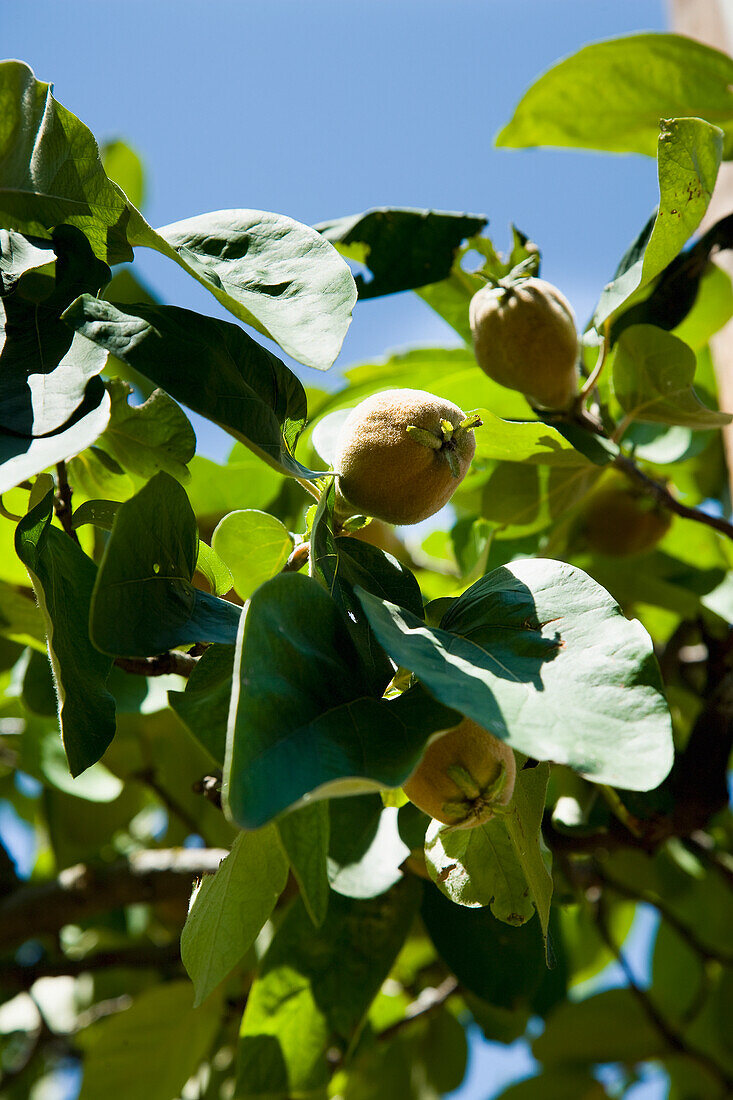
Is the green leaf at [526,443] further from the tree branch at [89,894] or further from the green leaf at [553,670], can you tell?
the tree branch at [89,894]

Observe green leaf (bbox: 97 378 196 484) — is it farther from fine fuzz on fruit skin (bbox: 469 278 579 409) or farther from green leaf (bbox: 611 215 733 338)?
green leaf (bbox: 611 215 733 338)

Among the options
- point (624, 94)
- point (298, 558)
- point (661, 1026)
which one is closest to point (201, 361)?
point (298, 558)

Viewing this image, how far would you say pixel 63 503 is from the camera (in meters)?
0.73

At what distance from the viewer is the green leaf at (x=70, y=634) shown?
573 mm

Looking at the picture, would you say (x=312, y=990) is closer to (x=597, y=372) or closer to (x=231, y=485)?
(x=231, y=485)

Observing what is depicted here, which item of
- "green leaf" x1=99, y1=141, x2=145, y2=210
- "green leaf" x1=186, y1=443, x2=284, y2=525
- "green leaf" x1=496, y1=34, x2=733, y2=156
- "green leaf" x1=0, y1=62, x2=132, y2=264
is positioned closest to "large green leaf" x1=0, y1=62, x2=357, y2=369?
"green leaf" x1=0, y1=62, x2=132, y2=264

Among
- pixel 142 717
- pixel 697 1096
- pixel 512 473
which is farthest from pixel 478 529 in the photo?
pixel 697 1096

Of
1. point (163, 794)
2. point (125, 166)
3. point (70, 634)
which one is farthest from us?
point (125, 166)

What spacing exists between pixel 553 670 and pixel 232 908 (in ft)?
0.83

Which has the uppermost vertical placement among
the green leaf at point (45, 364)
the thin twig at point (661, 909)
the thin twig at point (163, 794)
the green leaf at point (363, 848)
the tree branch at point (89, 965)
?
the green leaf at point (45, 364)

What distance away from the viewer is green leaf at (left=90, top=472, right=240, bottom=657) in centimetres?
54

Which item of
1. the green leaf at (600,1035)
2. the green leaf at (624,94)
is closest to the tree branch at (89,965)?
the green leaf at (600,1035)

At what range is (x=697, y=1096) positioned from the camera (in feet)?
5.16

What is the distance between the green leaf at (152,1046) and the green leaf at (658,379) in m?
0.87
